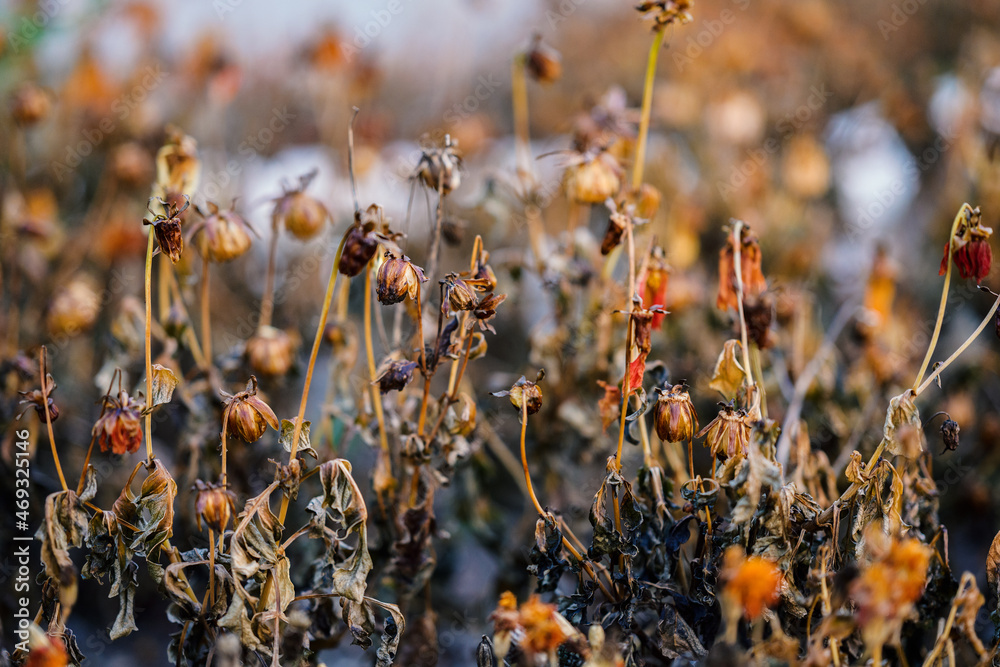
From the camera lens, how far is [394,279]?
2.94 feet

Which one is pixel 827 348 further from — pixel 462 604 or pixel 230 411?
pixel 230 411

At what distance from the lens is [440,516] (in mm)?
1698

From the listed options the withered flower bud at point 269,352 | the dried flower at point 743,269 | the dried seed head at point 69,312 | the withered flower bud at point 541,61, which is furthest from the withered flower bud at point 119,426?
the withered flower bud at point 541,61

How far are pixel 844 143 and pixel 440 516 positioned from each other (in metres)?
2.25

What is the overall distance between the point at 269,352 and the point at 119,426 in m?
0.36

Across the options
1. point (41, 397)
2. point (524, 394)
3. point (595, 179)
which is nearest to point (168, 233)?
point (41, 397)

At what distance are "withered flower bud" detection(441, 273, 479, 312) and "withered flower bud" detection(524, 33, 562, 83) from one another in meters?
0.68

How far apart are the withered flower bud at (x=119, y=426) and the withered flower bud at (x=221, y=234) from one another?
273 millimetres

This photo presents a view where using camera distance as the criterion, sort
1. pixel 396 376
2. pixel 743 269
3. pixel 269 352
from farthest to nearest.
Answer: pixel 269 352, pixel 743 269, pixel 396 376

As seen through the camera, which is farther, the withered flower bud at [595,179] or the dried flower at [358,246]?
the withered flower bud at [595,179]

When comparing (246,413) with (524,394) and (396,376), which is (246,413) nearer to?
(396,376)

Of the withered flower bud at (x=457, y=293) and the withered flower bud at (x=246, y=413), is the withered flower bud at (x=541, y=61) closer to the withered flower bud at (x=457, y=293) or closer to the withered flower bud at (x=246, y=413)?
the withered flower bud at (x=457, y=293)

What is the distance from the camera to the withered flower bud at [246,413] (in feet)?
3.08

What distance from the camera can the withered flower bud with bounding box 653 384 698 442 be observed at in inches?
37.3
